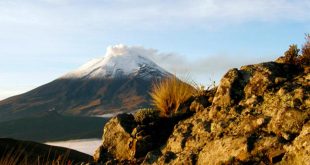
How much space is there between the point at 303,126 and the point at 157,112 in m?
4.77

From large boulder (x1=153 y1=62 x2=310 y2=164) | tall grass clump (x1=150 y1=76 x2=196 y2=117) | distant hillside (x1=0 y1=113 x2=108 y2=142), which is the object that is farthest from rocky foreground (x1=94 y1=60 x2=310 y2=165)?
distant hillside (x1=0 y1=113 x2=108 y2=142)

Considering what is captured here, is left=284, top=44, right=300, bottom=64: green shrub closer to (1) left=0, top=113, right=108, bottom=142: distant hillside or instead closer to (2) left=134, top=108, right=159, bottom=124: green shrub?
(2) left=134, top=108, right=159, bottom=124: green shrub

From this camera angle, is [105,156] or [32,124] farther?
[32,124]

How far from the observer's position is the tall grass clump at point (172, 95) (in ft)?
41.7

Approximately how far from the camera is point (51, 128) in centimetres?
17562

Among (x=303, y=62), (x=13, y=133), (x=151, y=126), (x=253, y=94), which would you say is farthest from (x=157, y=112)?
(x=13, y=133)

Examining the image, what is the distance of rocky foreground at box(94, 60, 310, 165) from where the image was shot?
9156 millimetres

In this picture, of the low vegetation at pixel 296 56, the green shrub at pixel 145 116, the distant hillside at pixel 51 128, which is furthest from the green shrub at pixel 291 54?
the distant hillside at pixel 51 128

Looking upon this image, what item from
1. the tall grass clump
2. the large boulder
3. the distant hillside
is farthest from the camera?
the distant hillside

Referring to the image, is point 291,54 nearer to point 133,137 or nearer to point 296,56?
point 296,56

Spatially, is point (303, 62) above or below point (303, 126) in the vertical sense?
above

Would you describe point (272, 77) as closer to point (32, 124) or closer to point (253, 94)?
point (253, 94)

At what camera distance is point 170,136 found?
38.0 ft

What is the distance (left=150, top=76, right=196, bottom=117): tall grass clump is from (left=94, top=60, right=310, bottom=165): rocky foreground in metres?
0.21
